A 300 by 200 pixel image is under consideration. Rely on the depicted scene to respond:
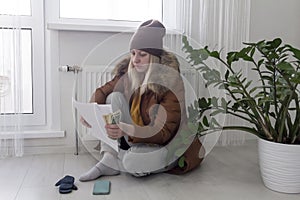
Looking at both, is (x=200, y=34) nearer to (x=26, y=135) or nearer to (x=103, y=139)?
(x=103, y=139)

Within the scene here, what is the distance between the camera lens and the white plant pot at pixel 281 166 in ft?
4.05

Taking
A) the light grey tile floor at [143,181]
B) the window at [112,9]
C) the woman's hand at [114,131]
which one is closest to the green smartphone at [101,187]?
the light grey tile floor at [143,181]

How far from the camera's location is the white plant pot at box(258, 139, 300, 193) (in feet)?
4.05

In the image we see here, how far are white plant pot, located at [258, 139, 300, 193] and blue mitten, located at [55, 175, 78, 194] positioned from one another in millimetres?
763

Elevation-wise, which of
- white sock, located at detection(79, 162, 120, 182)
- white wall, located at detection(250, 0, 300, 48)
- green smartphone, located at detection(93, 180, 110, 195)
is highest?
white wall, located at detection(250, 0, 300, 48)

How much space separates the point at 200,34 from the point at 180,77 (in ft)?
1.80

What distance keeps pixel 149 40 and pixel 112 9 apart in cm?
57

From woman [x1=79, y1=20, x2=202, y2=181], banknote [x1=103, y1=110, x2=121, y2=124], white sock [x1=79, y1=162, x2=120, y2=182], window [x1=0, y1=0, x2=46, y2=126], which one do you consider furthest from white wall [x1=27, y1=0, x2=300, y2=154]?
white sock [x1=79, y1=162, x2=120, y2=182]

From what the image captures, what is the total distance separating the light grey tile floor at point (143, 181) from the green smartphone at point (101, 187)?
20mm

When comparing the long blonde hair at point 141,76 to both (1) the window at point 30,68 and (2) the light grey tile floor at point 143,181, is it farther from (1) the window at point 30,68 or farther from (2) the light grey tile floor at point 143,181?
(1) the window at point 30,68

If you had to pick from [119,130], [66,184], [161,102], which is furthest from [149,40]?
[66,184]

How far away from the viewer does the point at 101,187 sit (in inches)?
51.2

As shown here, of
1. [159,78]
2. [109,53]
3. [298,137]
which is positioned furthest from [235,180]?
[109,53]

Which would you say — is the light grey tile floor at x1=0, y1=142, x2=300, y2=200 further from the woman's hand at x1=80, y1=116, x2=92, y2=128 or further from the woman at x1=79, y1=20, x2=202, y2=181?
the woman's hand at x1=80, y1=116, x2=92, y2=128
